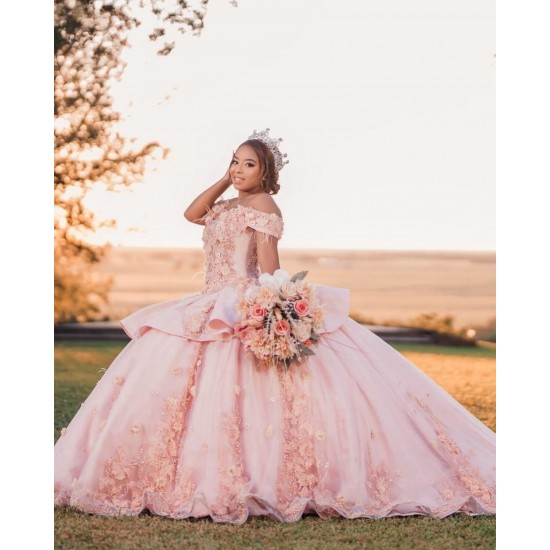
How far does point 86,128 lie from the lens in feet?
30.6

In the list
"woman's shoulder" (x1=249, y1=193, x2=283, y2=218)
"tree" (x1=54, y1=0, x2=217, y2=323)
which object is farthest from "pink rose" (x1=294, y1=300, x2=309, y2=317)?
"tree" (x1=54, y1=0, x2=217, y2=323)

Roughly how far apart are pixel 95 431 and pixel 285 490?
105 cm

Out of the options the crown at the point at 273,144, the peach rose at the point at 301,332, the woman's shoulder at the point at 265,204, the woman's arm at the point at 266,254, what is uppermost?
the crown at the point at 273,144

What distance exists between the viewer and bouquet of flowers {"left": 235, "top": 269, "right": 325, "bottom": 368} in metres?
4.15

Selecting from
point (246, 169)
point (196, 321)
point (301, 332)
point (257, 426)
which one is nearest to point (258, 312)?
point (301, 332)

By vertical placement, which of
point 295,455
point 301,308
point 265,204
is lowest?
point 295,455

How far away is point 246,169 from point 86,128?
16.7 feet

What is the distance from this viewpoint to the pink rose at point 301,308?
4.20 m

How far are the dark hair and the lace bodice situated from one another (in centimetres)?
21

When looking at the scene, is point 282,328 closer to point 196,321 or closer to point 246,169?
point 196,321

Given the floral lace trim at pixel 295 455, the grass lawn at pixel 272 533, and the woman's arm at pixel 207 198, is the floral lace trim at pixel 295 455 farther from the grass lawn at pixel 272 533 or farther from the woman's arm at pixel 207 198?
the woman's arm at pixel 207 198

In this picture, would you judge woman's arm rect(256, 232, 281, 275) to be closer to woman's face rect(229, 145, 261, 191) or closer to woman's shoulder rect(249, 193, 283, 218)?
woman's shoulder rect(249, 193, 283, 218)

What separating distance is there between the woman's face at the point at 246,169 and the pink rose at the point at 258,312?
0.83 metres

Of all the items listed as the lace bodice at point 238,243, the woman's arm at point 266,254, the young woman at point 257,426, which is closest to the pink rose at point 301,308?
the young woman at point 257,426
